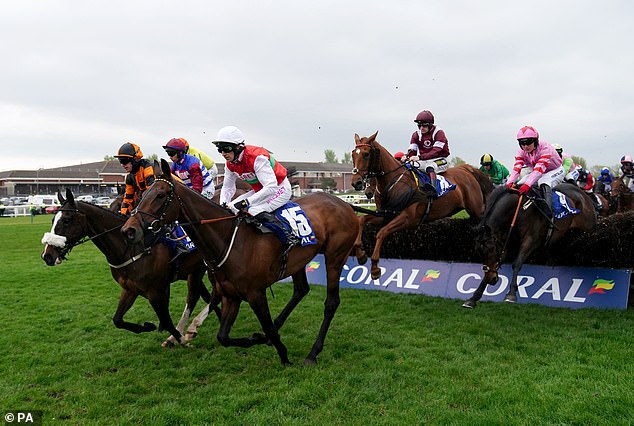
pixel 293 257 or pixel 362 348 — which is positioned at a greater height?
pixel 293 257

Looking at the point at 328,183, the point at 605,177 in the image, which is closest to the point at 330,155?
the point at 328,183

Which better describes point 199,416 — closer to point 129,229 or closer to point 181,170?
point 129,229

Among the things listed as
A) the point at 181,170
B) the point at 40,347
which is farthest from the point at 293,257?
the point at 40,347

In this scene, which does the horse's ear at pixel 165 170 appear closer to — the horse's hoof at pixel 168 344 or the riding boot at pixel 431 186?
the horse's hoof at pixel 168 344

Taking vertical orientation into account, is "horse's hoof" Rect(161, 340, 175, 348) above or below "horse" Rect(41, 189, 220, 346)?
below

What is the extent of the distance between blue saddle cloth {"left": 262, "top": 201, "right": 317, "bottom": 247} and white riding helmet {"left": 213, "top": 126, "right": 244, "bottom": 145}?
810mm

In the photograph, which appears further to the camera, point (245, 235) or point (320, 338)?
point (320, 338)

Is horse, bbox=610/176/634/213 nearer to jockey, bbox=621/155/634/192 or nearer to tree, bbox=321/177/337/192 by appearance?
jockey, bbox=621/155/634/192

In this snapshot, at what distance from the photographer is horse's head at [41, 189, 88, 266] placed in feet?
16.7

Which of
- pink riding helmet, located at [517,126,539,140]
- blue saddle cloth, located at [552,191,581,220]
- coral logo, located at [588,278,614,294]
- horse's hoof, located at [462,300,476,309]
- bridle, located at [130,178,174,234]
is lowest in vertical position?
horse's hoof, located at [462,300,476,309]

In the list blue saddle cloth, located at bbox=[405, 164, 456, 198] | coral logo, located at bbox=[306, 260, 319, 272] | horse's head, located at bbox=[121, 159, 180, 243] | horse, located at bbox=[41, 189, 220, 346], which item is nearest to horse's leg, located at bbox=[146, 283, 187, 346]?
horse, located at bbox=[41, 189, 220, 346]

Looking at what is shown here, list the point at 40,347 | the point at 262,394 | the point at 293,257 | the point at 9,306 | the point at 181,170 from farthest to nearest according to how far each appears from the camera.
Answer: the point at 9,306 < the point at 181,170 < the point at 40,347 < the point at 293,257 < the point at 262,394

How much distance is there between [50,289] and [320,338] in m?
6.34

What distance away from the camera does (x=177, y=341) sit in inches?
226
